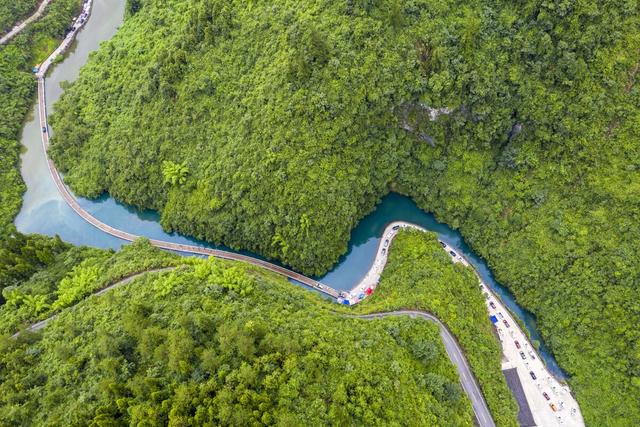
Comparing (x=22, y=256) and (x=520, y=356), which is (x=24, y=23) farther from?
(x=520, y=356)

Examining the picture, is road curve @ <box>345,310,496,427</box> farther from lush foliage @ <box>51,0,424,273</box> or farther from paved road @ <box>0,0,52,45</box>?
paved road @ <box>0,0,52,45</box>

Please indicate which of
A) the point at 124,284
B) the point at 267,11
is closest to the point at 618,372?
the point at 124,284

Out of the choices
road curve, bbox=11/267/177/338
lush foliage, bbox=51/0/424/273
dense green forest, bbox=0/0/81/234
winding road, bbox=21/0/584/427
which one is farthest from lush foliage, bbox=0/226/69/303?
lush foliage, bbox=51/0/424/273

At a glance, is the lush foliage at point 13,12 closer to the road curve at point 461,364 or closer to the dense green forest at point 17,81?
the dense green forest at point 17,81

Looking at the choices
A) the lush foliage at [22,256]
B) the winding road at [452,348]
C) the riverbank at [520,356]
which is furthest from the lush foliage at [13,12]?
the riverbank at [520,356]

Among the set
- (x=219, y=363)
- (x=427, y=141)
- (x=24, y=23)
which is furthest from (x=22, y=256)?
(x=427, y=141)

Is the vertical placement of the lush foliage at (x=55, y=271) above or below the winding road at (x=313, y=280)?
below

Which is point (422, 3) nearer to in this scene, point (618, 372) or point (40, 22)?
Answer: point (618, 372)
